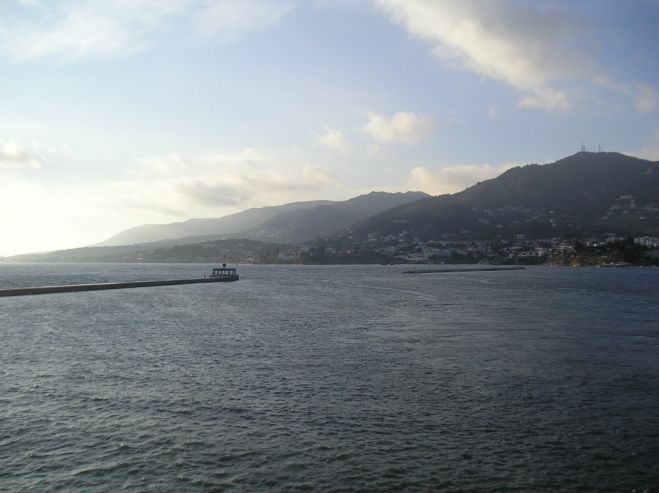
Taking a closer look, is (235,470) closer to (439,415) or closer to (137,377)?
(439,415)

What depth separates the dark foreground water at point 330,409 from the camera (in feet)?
51.3

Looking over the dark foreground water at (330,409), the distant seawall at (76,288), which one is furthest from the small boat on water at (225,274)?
the dark foreground water at (330,409)

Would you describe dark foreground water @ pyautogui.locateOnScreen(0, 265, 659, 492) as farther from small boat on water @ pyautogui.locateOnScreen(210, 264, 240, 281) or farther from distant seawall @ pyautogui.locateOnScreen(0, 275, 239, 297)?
small boat on water @ pyautogui.locateOnScreen(210, 264, 240, 281)

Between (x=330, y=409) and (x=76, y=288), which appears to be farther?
(x=76, y=288)

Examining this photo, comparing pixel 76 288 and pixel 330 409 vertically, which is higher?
pixel 76 288

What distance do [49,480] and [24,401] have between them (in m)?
9.64

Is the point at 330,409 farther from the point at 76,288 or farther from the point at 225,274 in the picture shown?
the point at 225,274

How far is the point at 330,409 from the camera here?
21.9 meters

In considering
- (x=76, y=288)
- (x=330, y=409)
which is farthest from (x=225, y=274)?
(x=330, y=409)

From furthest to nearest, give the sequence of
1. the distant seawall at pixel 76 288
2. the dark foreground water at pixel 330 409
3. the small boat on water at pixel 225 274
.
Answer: the small boat on water at pixel 225 274, the distant seawall at pixel 76 288, the dark foreground water at pixel 330 409

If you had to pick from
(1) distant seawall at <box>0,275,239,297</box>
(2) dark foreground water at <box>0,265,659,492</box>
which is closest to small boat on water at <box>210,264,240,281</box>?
(1) distant seawall at <box>0,275,239,297</box>

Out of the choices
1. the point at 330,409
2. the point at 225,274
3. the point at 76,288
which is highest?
the point at 76,288

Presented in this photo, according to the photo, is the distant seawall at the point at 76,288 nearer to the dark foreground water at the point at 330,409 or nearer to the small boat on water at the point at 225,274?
the small boat on water at the point at 225,274

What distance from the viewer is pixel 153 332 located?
45875 millimetres
